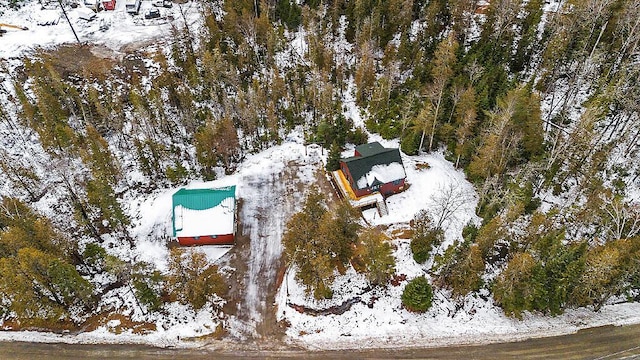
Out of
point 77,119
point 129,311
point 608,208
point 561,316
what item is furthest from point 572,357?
point 77,119

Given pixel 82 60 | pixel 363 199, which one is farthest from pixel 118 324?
pixel 82 60

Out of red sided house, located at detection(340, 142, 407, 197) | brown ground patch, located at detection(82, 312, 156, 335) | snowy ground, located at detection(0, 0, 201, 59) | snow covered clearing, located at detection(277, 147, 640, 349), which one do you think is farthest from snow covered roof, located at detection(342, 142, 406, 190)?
snowy ground, located at detection(0, 0, 201, 59)

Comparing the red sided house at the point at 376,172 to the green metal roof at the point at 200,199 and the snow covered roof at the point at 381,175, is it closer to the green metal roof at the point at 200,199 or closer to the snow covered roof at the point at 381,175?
the snow covered roof at the point at 381,175

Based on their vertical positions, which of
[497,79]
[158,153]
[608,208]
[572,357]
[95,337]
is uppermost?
[497,79]

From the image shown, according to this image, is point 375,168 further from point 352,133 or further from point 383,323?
point 383,323

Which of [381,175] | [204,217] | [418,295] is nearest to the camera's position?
[418,295]

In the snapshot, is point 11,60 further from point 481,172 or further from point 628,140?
point 628,140

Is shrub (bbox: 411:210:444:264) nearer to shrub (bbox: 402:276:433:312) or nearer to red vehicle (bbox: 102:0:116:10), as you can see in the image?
shrub (bbox: 402:276:433:312)
